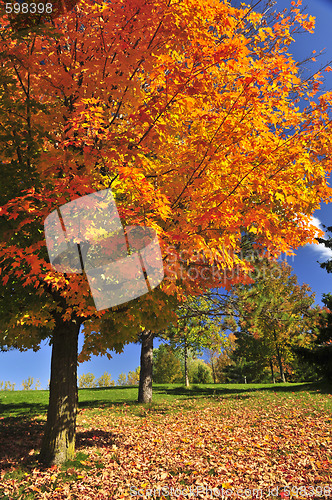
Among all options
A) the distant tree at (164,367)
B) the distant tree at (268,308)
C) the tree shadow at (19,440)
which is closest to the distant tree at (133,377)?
the distant tree at (164,367)

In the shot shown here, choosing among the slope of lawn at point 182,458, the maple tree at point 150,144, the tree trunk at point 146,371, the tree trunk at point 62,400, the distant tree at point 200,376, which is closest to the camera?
the maple tree at point 150,144

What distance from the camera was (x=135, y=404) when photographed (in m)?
14.0

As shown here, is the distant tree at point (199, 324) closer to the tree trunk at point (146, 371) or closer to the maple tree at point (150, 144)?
the tree trunk at point (146, 371)

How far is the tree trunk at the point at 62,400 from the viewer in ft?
21.0

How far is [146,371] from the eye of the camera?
14.5 metres

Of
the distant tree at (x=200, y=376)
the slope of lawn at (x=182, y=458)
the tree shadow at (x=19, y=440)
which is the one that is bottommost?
the distant tree at (x=200, y=376)

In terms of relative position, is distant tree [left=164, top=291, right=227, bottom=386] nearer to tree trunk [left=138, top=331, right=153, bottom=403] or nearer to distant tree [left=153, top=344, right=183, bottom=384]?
tree trunk [left=138, top=331, right=153, bottom=403]

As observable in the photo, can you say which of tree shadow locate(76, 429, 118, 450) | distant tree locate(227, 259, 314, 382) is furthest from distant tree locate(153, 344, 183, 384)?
tree shadow locate(76, 429, 118, 450)

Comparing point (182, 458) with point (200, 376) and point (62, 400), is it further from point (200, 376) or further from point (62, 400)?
point (200, 376)

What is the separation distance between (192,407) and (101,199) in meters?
11.1

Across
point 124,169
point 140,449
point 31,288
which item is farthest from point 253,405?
point 124,169

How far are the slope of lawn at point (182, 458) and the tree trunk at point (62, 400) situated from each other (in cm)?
29

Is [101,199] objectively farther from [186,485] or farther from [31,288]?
[186,485]

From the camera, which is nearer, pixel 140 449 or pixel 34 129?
pixel 34 129
